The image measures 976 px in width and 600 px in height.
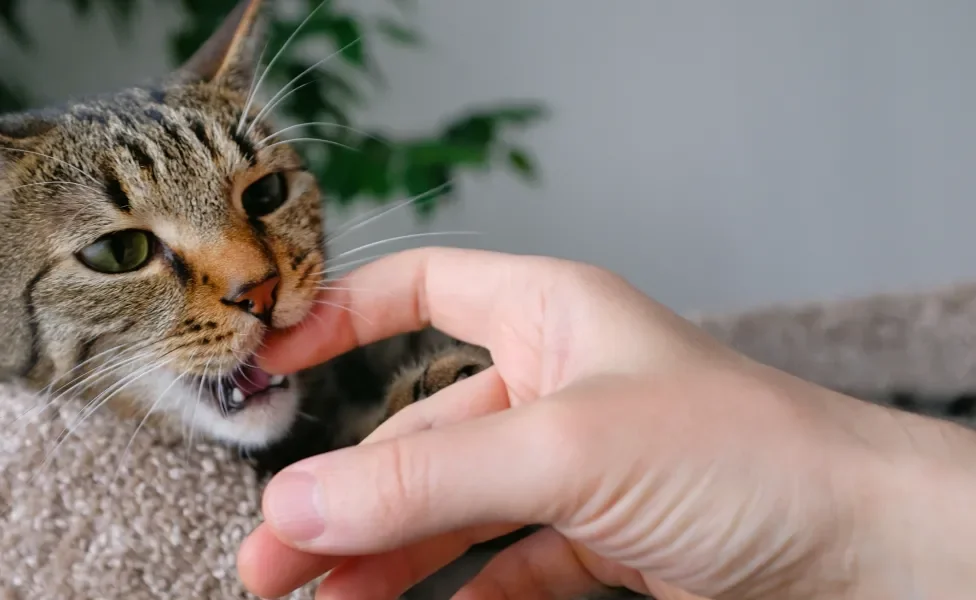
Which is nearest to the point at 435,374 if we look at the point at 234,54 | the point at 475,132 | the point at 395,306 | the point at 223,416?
the point at 395,306

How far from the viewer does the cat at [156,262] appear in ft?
2.13

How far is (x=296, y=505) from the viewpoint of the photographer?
430 mm

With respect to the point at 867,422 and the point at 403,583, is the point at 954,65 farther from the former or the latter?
the point at 403,583

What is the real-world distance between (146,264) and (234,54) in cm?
29

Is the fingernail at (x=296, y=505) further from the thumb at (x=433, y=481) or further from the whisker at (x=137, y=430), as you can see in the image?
the whisker at (x=137, y=430)

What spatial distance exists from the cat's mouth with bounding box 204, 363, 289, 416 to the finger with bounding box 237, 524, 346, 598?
9.1 inches

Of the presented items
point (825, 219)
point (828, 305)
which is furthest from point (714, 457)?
point (825, 219)

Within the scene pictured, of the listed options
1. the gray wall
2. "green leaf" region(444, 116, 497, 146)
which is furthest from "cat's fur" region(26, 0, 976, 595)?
the gray wall

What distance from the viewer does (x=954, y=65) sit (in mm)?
1841

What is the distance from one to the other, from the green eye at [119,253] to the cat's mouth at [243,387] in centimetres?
13

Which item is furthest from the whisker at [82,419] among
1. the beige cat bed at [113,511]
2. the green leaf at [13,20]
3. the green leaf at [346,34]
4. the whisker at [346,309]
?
the green leaf at [13,20]

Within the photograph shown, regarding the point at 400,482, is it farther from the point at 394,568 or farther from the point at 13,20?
the point at 13,20

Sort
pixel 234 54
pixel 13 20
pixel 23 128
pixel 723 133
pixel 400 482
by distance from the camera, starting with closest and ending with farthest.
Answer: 1. pixel 400 482
2. pixel 23 128
3. pixel 234 54
4. pixel 13 20
5. pixel 723 133

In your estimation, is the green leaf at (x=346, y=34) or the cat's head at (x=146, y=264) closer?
the cat's head at (x=146, y=264)
